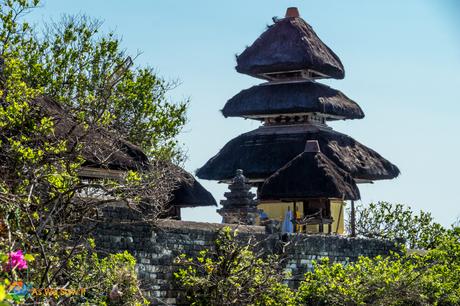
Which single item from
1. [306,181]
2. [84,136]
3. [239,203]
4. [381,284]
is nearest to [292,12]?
[306,181]

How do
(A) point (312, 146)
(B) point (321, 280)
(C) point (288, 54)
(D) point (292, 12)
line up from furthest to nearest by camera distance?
1. (D) point (292, 12)
2. (C) point (288, 54)
3. (A) point (312, 146)
4. (B) point (321, 280)

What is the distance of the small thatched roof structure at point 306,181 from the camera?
31.3 metres

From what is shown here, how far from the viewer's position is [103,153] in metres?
18.5

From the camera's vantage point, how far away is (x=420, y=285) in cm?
2142

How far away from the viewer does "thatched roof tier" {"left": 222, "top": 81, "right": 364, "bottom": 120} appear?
35469 millimetres

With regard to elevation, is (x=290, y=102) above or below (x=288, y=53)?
below

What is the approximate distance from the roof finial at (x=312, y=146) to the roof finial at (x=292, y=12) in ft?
19.0

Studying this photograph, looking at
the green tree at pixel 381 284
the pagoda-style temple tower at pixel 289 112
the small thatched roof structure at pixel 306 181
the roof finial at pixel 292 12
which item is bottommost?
the green tree at pixel 381 284

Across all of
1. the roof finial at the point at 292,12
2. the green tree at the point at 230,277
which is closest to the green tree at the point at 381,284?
the green tree at the point at 230,277

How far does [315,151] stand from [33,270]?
1753 cm

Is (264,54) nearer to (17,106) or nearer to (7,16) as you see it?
(7,16)

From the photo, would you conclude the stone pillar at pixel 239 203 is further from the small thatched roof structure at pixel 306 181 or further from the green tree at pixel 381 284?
the small thatched roof structure at pixel 306 181

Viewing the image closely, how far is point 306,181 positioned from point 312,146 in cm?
115

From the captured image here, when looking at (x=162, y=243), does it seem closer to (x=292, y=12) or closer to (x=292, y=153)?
(x=292, y=153)
